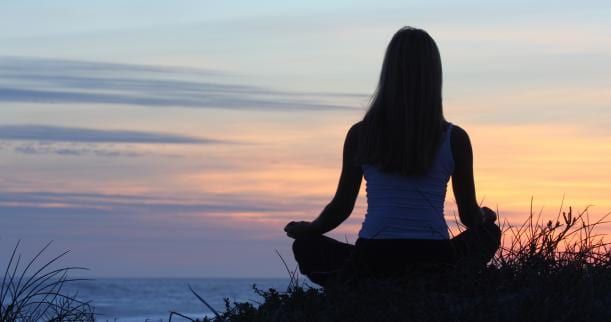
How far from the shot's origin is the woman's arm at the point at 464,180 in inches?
208

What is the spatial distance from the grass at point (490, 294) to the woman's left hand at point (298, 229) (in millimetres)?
216

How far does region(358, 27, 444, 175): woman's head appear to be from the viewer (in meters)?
5.16

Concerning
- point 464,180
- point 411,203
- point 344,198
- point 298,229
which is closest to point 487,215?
point 464,180

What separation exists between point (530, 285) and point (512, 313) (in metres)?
0.56

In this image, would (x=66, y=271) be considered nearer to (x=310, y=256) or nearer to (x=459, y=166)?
(x=310, y=256)

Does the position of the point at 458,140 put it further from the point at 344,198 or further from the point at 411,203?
the point at 344,198

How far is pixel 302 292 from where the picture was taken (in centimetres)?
536

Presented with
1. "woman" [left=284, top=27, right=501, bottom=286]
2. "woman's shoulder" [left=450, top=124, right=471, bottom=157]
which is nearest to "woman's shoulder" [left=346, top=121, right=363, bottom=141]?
"woman" [left=284, top=27, right=501, bottom=286]

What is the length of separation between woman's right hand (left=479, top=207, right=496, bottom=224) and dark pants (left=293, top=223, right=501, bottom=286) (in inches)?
1.6

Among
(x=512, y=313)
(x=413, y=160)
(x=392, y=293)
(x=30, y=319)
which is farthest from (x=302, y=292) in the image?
(x=30, y=319)

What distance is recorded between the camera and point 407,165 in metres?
5.15

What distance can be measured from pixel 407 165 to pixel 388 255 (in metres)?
0.49

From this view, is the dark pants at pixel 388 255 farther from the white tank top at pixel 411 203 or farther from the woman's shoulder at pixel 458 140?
the woman's shoulder at pixel 458 140

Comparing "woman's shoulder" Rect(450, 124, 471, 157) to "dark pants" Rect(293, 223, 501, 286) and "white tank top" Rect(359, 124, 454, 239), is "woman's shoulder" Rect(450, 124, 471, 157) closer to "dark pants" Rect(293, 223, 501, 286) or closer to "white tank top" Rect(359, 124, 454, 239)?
"white tank top" Rect(359, 124, 454, 239)
